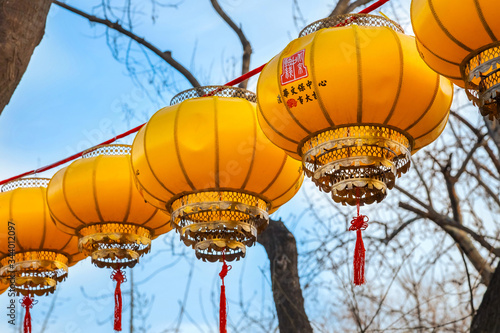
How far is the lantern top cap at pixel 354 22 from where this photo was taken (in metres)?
3.87

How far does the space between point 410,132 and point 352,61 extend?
0.55 meters

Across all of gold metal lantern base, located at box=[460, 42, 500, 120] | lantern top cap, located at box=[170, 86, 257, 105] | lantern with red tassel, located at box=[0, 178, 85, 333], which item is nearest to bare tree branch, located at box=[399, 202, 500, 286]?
lantern top cap, located at box=[170, 86, 257, 105]

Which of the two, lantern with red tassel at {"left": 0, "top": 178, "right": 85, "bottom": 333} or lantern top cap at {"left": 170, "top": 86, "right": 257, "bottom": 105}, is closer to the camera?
lantern top cap at {"left": 170, "top": 86, "right": 257, "bottom": 105}

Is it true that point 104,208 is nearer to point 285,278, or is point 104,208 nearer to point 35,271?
point 35,271

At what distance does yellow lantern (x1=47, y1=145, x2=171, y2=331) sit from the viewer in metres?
4.86

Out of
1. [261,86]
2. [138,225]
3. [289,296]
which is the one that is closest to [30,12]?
[261,86]

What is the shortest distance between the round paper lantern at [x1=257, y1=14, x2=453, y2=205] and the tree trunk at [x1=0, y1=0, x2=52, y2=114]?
1.13 meters

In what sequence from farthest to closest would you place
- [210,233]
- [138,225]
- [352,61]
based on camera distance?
1. [138,225]
2. [210,233]
3. [352,61]

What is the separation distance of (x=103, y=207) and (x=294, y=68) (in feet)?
5.82

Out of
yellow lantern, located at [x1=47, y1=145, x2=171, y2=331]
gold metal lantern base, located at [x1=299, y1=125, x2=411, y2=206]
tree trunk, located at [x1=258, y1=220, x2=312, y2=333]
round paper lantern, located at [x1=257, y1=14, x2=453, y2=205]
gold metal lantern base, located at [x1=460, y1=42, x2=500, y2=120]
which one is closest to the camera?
gold metal lantern base, located at [x1=460, y1=42, x2=500, y2=120]

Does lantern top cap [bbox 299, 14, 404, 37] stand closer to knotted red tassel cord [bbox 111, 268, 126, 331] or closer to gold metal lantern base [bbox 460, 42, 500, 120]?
gold metal lantern base [bbox 460, 42, 500, 120]

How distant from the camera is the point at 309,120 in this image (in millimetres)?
3641

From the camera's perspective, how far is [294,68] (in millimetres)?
3631

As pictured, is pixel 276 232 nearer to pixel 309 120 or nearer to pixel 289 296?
pixel 289 296
